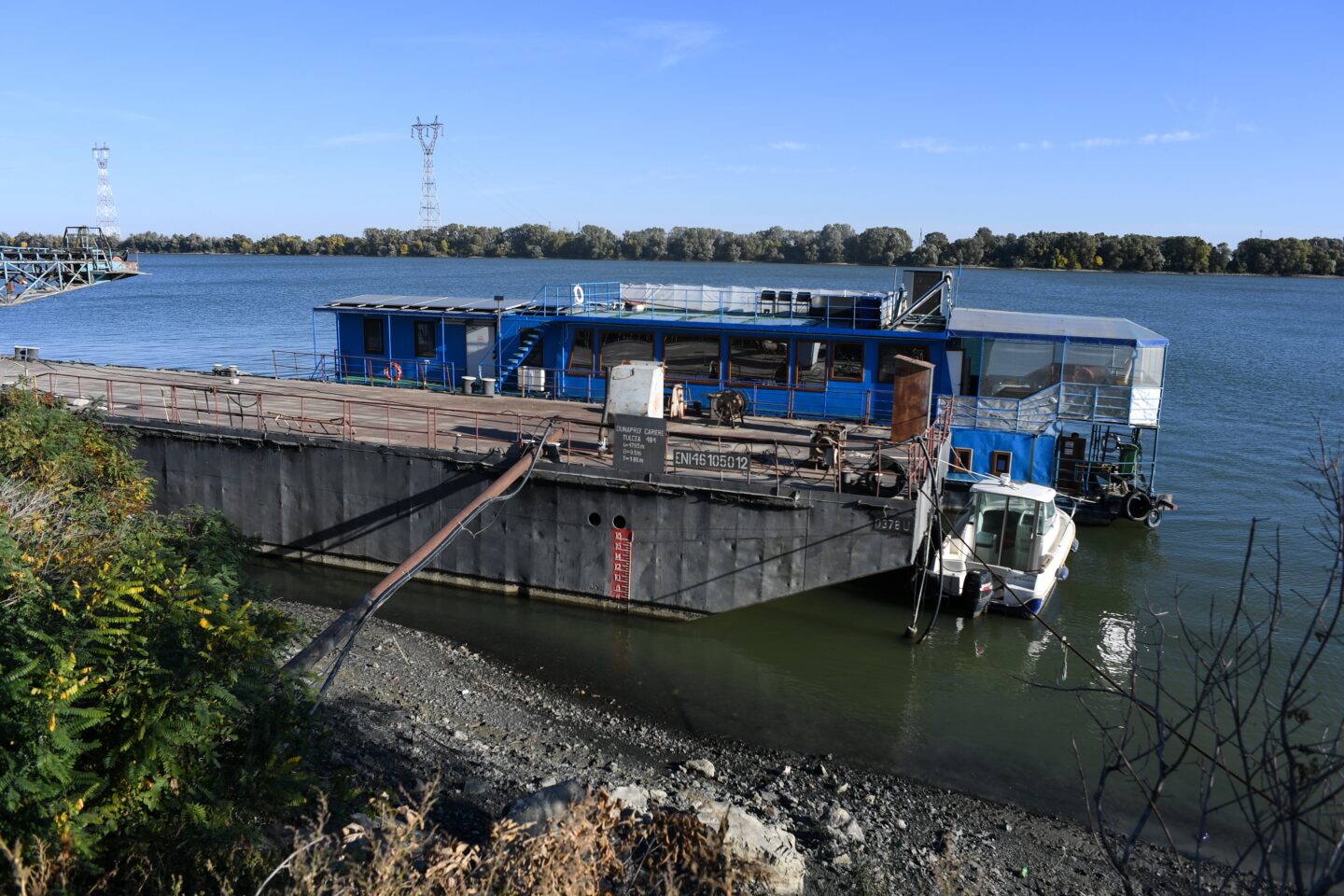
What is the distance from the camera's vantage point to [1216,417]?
41.6 meters

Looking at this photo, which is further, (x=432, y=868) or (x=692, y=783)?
(x=692, y=783)

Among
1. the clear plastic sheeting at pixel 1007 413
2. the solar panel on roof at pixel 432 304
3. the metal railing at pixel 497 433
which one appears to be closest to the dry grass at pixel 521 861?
the metal railing at pixel 497 433

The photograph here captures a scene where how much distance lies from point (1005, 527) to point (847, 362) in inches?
253

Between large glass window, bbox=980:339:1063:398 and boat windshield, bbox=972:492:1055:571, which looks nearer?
boat windshield, bbox=972:492:1055:571

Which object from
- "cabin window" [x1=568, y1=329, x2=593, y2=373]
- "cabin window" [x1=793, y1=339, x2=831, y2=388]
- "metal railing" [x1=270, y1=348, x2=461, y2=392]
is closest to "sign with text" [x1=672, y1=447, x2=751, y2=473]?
"cabin window" [x1=793, y1=339, x2=831, y2=388]

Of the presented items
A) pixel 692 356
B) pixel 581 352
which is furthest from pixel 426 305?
pixel 692 356

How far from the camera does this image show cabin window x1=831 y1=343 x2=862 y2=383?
24297mm

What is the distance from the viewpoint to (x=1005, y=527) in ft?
64.8

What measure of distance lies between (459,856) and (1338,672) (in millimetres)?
17901

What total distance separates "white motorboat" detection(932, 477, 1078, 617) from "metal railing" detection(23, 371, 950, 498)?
1.78 metres

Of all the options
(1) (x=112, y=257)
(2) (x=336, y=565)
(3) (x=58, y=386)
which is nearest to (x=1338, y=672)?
(2) (x=336, y=565)

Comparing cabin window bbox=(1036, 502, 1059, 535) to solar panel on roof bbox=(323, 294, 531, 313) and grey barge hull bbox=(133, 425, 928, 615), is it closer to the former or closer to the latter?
grey barge hull bbox=(133, 425, 928, 615)

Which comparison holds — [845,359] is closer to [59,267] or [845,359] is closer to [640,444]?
[640,444]

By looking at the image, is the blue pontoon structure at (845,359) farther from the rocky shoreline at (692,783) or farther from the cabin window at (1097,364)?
the rocky shoreline at (692,783)
